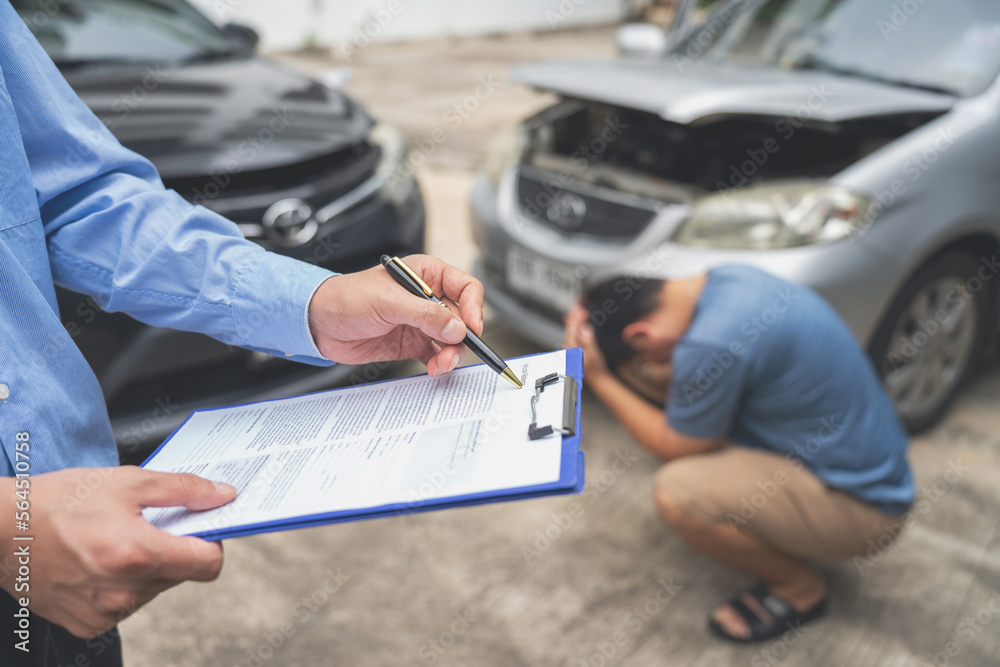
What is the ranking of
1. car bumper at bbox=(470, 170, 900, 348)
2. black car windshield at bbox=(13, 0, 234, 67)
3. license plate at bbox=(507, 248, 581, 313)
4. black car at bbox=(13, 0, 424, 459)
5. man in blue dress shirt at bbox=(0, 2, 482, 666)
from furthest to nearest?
black car windshield at bbox=(13, 0, 234, 67) < license plate at bbox=(507, 248, 581, 313) < car bumper at bbox=(470, 170, 900, 348) < black car at bbox=(13, 0, 424, 459) < man in blue dress shirt at bbox=(0, 2, 482, 666)

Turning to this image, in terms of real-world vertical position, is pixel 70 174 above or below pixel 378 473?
above

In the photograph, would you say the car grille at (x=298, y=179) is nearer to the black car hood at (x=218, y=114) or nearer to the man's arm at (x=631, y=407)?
the black car hood at (x=218, y=114)

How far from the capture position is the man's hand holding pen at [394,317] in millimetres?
916

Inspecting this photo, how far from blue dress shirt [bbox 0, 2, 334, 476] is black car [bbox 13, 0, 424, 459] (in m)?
1.15

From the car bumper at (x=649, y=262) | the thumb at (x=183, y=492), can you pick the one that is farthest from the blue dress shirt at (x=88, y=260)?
the car bumper at (x=649, y=262)

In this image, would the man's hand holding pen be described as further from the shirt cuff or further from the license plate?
the license plate

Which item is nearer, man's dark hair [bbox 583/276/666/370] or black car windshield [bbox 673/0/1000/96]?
man's dark hair [bbox 583/276/666/370]

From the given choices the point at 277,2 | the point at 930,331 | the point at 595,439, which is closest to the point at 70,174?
the point at 595,439

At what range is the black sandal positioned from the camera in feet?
6.21

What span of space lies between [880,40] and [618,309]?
1793mm

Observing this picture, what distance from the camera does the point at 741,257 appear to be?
2.30 meters

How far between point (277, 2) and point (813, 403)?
1268 cm

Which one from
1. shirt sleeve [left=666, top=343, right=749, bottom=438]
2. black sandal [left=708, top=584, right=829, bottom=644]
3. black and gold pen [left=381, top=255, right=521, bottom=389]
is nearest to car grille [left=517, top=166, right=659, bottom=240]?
shirt sleeve [left=666, top=343, right=749, bottom=438]

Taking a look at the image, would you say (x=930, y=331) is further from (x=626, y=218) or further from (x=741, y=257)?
(x=626, y=218)
